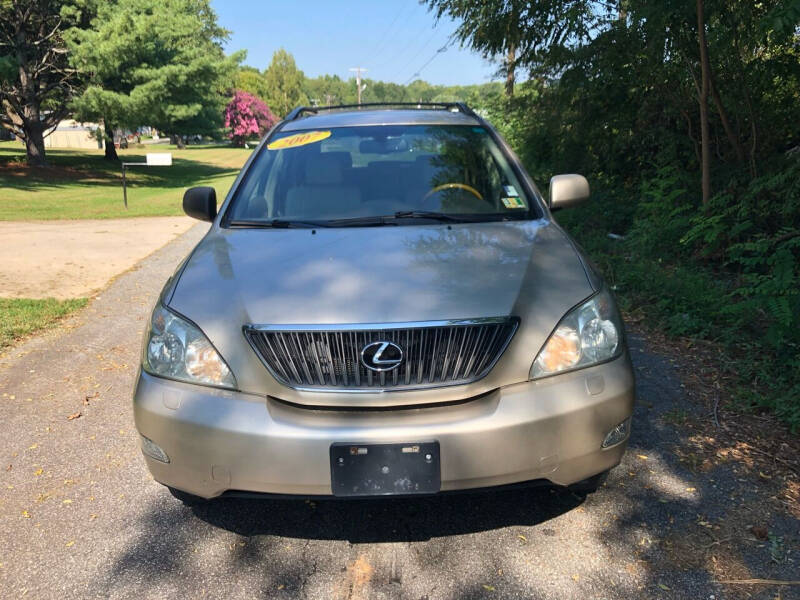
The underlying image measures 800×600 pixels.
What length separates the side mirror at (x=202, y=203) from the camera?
3727 mm

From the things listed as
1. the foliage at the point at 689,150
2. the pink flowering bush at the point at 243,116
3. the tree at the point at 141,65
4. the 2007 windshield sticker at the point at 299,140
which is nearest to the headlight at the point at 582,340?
the foliage at the point at 689,150

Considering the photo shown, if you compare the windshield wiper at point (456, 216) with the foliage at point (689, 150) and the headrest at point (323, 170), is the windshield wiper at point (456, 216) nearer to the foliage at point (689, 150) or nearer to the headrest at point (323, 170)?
the headrest at point (323, 170)

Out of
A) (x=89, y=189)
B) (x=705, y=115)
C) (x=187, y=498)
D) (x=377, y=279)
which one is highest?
(x=705, y=115)

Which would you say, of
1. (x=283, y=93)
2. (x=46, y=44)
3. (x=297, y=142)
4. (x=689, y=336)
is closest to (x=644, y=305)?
(x=689, y=336)

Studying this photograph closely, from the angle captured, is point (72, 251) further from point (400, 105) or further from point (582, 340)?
point (582, 340)

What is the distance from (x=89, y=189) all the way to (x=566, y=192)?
22.1 metres

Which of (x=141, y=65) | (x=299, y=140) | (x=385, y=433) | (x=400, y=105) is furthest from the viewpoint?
(x=141, y=65)

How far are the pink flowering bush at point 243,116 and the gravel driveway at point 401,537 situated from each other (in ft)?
236

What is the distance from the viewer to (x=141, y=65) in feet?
77.1

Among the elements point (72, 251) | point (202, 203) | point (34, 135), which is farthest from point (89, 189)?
point (202, 203)

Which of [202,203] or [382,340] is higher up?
[202,203]

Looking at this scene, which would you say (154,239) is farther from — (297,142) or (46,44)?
(46,44)

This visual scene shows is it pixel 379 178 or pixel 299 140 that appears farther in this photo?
pixel 299 140

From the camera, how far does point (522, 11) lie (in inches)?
335
